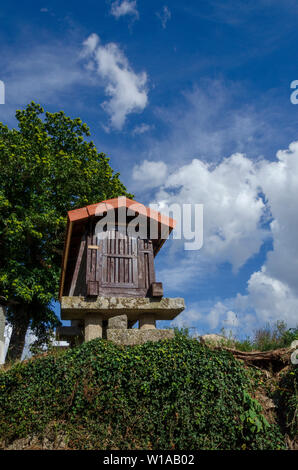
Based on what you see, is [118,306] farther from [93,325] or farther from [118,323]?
[93,325]

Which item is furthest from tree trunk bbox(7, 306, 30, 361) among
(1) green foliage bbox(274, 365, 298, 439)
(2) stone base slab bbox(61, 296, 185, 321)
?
(1) green foliage bbox(274, 365, 298, 439)

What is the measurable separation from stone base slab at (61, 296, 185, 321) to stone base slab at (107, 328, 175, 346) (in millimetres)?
1254

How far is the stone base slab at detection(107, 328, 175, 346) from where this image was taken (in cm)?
800

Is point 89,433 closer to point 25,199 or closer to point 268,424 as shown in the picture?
point 268,424

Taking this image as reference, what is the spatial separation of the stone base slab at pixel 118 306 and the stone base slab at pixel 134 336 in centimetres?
125

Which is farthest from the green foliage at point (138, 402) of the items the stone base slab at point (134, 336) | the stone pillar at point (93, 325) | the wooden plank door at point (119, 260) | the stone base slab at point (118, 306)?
the wooden plank door at point (119, 260)

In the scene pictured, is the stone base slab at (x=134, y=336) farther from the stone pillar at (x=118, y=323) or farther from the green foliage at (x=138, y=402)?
the green foliage at (x=138, y=402)

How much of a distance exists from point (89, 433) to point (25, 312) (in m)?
12.3

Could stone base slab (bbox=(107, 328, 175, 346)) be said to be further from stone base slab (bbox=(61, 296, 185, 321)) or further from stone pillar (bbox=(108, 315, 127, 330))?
stone base slab (bbox=(61, 296, 185, 321))

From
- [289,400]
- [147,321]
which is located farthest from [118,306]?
[289,400]

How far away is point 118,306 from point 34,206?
8.78 m

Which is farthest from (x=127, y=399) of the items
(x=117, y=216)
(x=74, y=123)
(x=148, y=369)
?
(x=74, y=123)

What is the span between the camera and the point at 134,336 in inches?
317

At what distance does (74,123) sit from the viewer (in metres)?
20.1
